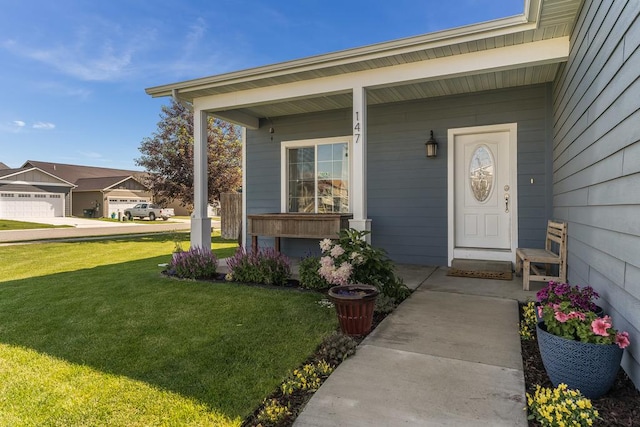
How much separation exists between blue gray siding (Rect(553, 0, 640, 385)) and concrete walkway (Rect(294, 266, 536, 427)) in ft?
2.19

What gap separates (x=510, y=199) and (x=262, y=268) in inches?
142

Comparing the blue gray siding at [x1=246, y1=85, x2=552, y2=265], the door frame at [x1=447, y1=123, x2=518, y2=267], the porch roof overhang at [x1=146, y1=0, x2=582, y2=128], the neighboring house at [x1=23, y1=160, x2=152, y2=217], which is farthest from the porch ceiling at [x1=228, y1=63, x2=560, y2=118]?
the neighboring house at [x1=23, y1=160, x2=152, y2=217]

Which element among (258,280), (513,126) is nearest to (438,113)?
(513,126)

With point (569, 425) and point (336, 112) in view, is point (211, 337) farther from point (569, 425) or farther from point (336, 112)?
point (336, 112)

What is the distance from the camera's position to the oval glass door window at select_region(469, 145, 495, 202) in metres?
5.21

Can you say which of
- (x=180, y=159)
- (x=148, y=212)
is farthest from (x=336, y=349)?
(x=148, y=212)

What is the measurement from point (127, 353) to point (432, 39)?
396cm

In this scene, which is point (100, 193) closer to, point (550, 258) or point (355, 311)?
point (355, 311)

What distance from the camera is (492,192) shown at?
5.20m

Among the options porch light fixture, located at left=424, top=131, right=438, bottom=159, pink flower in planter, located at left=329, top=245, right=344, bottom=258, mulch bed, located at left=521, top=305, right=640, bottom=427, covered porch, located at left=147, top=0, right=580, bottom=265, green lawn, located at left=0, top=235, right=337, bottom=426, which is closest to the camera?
mulch bed, located at left=521, top=305, right=640, bottom=427

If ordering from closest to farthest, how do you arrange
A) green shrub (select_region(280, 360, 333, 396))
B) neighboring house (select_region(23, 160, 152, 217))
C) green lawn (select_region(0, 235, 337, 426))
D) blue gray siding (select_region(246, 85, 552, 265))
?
green lawn (select_region(0, 235, 337, 426)) → green shrub (select_region(280, 360, 333, 396)) → blue gray siding (select_region(246, 85, 552, 265)) → neighboring house (select_region(23, 160, 152, 217))

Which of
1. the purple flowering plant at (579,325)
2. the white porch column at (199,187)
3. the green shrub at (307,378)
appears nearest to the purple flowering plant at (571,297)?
the purple flowering plant at (579,325)

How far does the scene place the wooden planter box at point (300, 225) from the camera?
197 inches

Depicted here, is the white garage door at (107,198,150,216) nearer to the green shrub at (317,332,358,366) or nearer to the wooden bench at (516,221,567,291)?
the green shrub at (317,332,358,366)
